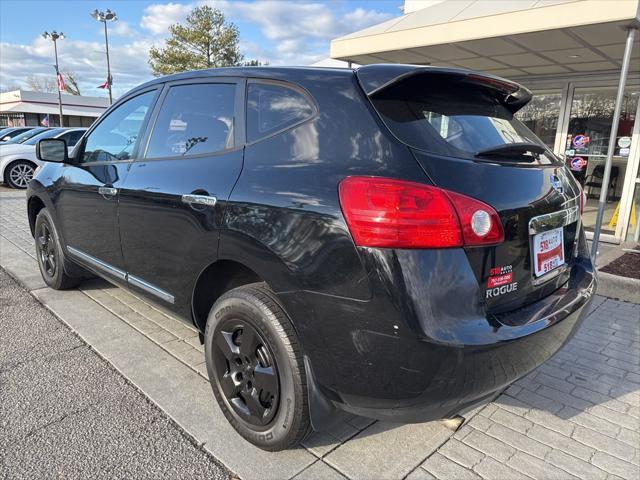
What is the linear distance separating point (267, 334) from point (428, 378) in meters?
0.74

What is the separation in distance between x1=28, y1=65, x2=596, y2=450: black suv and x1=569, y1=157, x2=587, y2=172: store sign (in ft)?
21.3

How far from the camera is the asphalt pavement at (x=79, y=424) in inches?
83.4

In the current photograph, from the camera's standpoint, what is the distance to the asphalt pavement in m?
2.12

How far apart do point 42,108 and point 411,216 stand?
58326mm

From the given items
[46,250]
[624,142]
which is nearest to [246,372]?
[46,250]

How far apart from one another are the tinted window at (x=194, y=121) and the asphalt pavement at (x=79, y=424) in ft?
4.80

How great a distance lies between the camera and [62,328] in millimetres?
3582

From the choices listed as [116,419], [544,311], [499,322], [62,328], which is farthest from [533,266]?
[62,328]

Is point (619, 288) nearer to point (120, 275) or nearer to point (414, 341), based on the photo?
→ point (414, 341)

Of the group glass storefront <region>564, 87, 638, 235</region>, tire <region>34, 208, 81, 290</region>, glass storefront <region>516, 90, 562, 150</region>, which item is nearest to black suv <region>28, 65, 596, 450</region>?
Answer: tire <region>34, 208, 81, 290</region>

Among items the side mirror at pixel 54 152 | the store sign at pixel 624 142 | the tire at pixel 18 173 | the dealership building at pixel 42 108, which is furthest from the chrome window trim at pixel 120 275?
the dealership building at pixel 42 108

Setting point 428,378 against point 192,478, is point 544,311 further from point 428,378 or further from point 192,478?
point 192,478

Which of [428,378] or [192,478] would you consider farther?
[192,478]

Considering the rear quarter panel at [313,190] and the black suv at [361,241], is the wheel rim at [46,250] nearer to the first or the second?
the black suv at [361,241]
